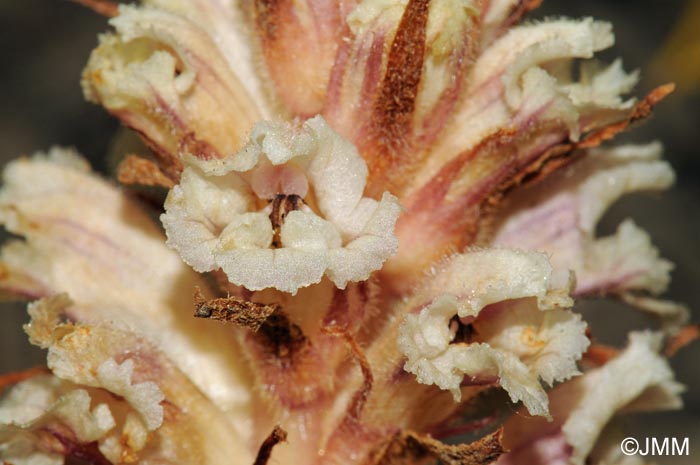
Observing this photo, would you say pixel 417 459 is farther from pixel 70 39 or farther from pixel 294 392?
pixel 70 39

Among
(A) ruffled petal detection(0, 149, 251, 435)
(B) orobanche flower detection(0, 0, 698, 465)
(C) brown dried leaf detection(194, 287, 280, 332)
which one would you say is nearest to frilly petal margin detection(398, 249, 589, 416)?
(B) orobanche flower detection(0, 0, 698, 465)

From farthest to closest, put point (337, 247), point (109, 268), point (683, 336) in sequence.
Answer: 1. point (683, 336)
2. point (109, 268)
3. point (337, 247)

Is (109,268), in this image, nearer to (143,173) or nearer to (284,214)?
(143,173)

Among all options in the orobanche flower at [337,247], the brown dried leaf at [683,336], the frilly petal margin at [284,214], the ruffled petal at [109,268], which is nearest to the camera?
the frilly petal margin at [284,214]

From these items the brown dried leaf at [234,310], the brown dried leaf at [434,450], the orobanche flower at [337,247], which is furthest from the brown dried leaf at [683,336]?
the brown dried leaf at [234,310]

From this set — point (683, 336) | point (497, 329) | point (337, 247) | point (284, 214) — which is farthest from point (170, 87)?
point (683, 336)

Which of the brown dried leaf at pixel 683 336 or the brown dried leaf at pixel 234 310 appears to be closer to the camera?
the brown dried leaf at pixel 234 310

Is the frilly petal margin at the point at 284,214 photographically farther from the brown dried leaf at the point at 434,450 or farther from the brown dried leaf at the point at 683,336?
the brown dried leaf at the point at 683,336

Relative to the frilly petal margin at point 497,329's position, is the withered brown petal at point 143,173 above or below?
above
